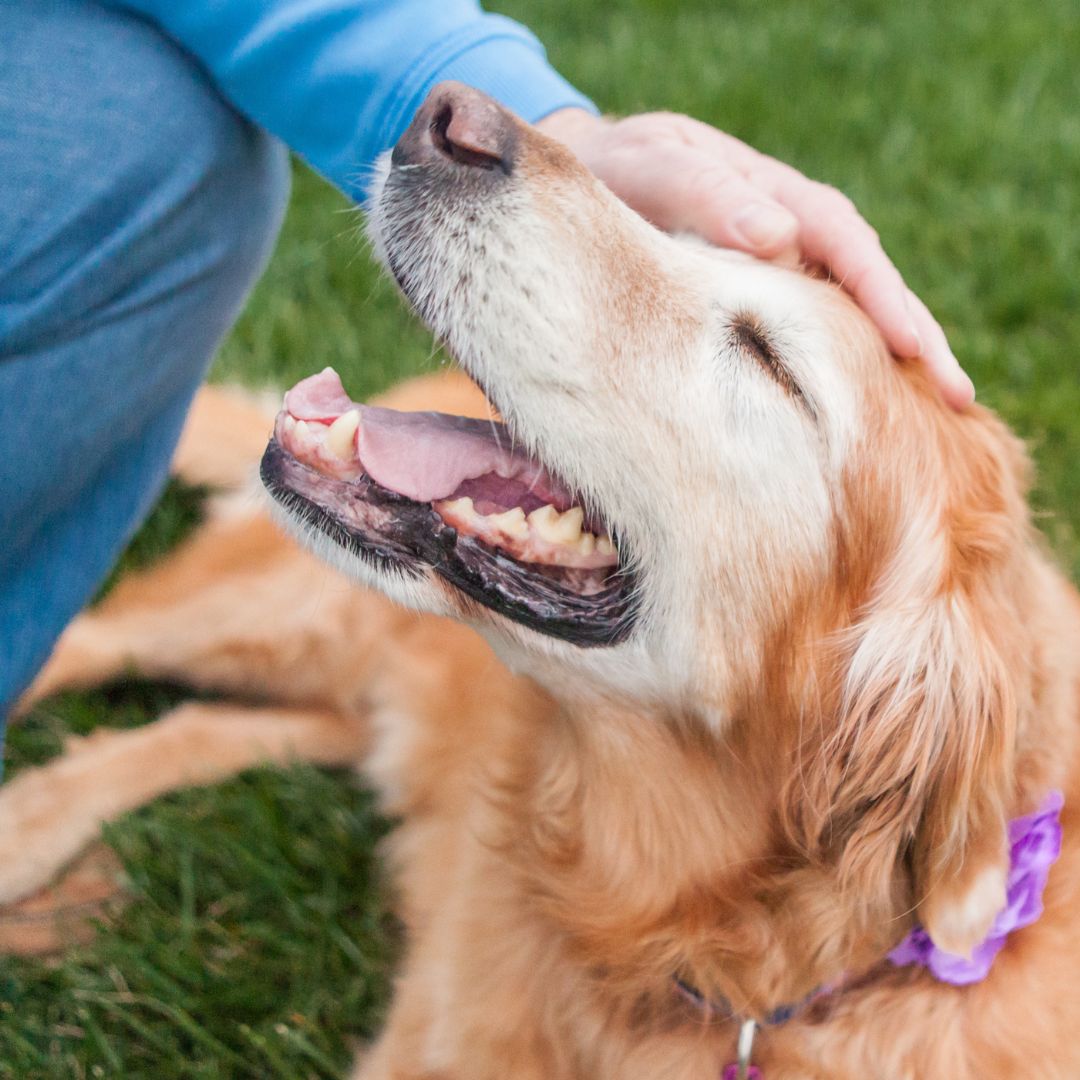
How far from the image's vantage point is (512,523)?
1.84 metres

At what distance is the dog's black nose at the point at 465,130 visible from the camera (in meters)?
1.79

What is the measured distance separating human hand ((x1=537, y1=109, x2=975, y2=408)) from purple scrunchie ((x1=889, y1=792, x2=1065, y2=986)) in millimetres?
709

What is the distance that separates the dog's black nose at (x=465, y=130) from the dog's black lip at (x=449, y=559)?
52 centimetres

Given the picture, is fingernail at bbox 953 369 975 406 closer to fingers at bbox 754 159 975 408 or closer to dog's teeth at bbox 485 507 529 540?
fingers at bbox 754 159 975 408

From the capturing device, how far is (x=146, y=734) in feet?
9.05

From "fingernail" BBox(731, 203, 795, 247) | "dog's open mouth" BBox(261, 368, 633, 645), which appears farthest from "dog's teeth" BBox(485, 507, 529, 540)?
"fingernail" BBox(731, 203, 795, 247)

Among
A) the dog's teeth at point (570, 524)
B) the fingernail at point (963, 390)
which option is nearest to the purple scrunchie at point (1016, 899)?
the fingernail at point (963, 390)

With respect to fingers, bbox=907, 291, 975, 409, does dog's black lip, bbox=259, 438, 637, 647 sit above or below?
below

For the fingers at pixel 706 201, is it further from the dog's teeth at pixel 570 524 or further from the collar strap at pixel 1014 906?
the collar strap at pixel 1014 906

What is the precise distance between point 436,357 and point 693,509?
1.66m

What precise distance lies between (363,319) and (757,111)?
208 centimetres

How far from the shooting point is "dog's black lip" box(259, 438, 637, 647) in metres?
1.80

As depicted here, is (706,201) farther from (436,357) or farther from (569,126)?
(436,357)

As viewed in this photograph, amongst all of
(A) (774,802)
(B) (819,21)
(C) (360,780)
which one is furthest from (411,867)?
(B) (819,21)
